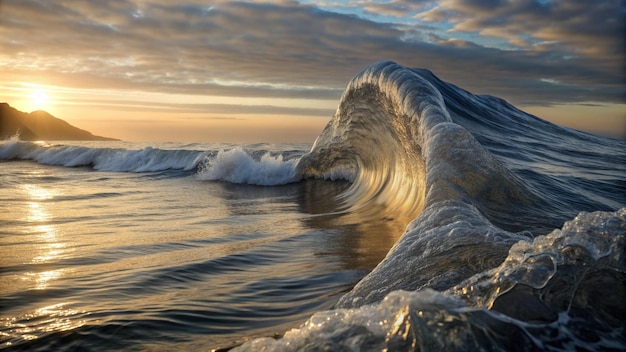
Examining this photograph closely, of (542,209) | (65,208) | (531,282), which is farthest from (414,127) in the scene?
(65,208)

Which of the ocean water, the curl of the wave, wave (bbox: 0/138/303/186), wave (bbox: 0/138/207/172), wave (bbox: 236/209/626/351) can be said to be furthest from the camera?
wave (bbox: 0/138/207/172)

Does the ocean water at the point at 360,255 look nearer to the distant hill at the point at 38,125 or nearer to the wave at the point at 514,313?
the wave at the point at 514,313

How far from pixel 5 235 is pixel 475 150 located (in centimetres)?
419

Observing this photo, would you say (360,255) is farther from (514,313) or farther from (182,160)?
(182,160)

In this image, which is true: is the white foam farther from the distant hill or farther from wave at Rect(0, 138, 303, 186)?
the distant hill

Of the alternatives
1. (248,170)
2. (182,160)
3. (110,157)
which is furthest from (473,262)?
(110,157)

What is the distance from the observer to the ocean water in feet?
4.50

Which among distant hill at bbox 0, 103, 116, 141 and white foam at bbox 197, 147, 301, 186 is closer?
white foam at bbox 197, 147, 301, 186

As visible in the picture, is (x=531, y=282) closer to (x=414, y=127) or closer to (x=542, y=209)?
(x=542, y=209)

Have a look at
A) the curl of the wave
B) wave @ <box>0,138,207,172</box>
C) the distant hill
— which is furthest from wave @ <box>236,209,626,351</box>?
the distant hill

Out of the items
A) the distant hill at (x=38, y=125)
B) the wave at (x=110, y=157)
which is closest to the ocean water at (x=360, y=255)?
the wave at (x=110, y=157)

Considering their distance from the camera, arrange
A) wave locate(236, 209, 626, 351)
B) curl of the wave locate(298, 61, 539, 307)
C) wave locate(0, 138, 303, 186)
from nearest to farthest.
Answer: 1. wave locate(236, 209, 626, 351)
2. curl of the wave locate(298, 61, 539, 307)
3. wave locate(0, 138, 303, 186)

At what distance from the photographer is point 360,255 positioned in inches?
151

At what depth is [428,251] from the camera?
2.32m
